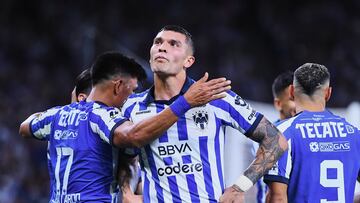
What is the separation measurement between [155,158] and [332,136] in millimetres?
1198

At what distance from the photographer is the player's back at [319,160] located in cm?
581

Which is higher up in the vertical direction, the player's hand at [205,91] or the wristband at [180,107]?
the player's hand at [205,91]

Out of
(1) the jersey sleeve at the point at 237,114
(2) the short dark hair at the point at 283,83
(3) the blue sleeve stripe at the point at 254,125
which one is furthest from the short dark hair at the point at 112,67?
(2) the short dark hair at the point at 283,83

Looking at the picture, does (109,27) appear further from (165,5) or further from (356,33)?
(356,33)

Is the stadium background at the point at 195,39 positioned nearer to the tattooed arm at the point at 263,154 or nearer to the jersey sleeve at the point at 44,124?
the jersey sleeve at the point at 44,124

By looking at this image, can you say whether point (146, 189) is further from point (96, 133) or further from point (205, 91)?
point (205, 91)

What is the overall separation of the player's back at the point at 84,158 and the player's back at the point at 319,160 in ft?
3.94

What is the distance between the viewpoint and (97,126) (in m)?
5.81

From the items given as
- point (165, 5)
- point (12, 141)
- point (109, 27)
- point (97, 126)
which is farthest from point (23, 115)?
point (97, 126)

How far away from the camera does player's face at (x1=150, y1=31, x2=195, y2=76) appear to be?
5.78 metres

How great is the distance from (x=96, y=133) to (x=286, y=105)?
7.17 ft

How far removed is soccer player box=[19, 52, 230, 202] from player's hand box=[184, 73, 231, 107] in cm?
21

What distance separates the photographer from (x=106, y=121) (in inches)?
226

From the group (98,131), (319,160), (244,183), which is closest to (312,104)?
(319,160)
